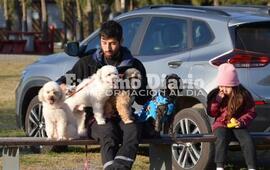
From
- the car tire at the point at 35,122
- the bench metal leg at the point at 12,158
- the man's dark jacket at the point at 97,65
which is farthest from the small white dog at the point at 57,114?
the car tire at the point at 35,122

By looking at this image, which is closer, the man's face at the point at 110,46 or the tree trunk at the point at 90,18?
the man's face at the point at 110,46

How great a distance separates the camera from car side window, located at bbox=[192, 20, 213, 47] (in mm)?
8188

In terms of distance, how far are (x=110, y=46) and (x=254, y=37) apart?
7.40ft

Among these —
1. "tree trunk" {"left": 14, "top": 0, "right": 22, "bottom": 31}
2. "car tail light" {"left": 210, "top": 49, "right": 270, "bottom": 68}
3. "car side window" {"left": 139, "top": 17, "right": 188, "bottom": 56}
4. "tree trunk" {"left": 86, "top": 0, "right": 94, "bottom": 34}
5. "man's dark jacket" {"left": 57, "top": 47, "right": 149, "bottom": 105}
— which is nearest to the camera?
"man's dark jacket" {"left": 57, "top": 47, "right": 149, "bottom": 105}

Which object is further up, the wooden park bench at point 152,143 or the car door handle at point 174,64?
the car door handle at point 174,64

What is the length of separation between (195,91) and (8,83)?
13.5 meters

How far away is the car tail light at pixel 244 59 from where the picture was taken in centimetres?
773

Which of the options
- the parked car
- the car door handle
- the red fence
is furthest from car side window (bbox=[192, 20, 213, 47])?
the red fence

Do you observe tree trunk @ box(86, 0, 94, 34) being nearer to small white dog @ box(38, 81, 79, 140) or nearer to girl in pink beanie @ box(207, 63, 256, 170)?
girl in pink beanie @ box(207, 63, 256, 170)

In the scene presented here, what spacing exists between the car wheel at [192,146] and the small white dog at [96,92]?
177 cm

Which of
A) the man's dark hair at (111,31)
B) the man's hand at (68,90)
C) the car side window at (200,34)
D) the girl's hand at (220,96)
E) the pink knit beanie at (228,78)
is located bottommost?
the girl's hand at (220,96)

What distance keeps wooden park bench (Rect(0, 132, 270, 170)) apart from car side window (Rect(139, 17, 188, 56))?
1922mm

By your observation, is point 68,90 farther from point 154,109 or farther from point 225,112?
point 225,112

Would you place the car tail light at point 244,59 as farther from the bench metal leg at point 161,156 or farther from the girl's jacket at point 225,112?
the bench metal leg at point 161,156
